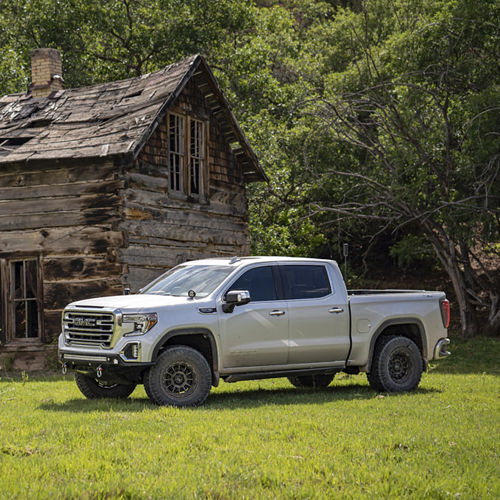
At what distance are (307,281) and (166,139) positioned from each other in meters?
8.92

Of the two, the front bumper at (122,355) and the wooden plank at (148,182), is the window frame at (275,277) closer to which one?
the front bumper at (122,355)

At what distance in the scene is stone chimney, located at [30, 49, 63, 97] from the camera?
2175cm

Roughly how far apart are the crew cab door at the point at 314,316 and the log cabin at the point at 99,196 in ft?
22.1

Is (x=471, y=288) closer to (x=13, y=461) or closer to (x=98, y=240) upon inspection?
(x=98, y=240)

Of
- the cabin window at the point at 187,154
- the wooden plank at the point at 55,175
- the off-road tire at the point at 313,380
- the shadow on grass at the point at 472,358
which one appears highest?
the cabin window at the point at 187,154

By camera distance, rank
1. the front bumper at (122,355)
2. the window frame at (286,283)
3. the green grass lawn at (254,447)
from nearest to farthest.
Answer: the green grass lawn at (254,447) < the front bumper at (122,355) < the window frame at (286,283)

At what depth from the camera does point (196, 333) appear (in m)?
10.5

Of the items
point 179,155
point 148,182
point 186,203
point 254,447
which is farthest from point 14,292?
point 254,447

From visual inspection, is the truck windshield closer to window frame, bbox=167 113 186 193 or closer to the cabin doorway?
the cabin doorway

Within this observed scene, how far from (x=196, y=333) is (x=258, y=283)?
125 cm

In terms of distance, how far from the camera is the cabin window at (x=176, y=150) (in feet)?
65.6

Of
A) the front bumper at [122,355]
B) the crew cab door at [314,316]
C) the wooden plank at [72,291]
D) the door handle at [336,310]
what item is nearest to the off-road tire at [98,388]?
the front bumper at [122,355]

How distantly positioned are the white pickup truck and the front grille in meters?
0.01

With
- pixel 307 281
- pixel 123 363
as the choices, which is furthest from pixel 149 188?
pixel 123 363
